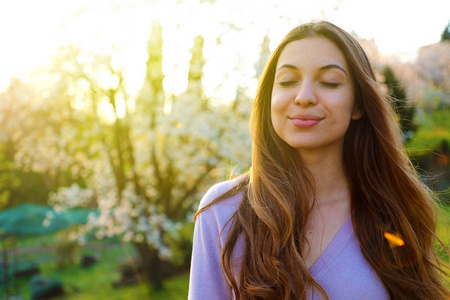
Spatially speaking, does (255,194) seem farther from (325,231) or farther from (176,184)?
(176,184)

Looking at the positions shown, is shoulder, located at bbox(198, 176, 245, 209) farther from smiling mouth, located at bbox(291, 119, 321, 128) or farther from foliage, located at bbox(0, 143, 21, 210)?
foliage, located at bbox(0, 143, 21, 210)

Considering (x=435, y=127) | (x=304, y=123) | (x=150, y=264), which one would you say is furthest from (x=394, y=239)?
(x=150, y=264)

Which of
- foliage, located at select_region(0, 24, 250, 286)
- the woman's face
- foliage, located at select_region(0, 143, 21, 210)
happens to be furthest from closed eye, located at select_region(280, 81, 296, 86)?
foliage, located at select_region(0, 143, 21, 210)

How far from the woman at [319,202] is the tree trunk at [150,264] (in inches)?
278

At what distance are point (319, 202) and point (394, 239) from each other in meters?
0.34

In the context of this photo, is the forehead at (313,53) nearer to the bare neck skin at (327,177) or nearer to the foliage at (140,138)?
the bare neck skin at (327,177)

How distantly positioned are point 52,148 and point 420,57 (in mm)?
7850

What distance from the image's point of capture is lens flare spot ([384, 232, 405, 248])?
5.67ft

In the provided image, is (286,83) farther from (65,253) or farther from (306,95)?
(65,253)

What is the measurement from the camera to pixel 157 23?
7.09m

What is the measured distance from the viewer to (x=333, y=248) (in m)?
1.64

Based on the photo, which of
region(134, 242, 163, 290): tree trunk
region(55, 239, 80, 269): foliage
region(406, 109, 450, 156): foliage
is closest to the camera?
region(406, 109, 450, 156): foliage

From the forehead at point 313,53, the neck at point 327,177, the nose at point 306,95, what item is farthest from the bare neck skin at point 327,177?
the forehead at point 313,53

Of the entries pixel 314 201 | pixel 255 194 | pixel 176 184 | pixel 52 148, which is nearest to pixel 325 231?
pixel 314 201
